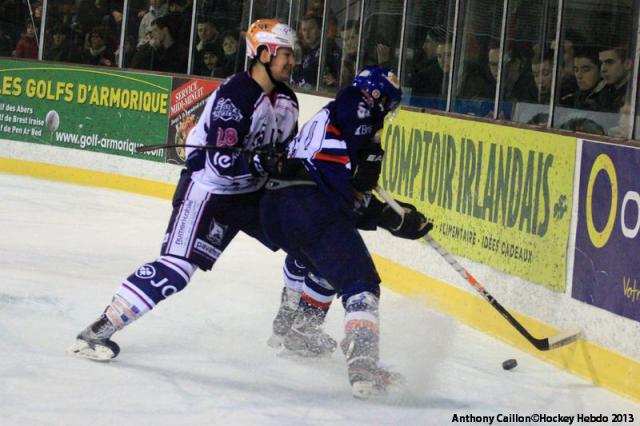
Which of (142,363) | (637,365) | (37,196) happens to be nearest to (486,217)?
(637,365)

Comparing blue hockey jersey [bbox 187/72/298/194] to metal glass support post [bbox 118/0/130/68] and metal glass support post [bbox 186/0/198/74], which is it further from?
metal glass support post [bbox 118/0/130/68]

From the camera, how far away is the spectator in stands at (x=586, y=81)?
5379 mm

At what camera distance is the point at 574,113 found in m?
5.56

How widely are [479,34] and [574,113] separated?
4.62 ft

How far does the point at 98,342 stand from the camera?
4.26 metres

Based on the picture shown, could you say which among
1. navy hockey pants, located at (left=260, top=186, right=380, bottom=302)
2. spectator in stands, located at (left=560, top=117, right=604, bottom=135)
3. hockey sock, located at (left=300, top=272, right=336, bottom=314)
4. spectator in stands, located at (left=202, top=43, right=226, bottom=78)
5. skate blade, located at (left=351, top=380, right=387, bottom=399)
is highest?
spectator in stands, located at (left=202, top=43, right=226, bottom=78)

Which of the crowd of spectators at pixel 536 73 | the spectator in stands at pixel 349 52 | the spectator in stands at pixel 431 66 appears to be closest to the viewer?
the crowd of spectators at pixel 536 73

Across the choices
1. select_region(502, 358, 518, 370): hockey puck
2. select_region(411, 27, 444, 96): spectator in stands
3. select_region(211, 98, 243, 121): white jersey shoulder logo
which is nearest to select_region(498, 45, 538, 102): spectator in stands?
select_region(411, 27, 444, 96): spectator in stands

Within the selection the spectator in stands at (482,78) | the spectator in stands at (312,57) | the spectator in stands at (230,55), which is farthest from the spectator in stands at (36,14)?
the spectator in stands at (482,78)

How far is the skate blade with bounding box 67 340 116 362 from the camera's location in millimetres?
4242

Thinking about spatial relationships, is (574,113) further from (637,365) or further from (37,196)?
(37,196)

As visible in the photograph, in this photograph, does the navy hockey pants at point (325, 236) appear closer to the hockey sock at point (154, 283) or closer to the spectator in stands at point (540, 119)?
the hockey sock at point (154, 283)

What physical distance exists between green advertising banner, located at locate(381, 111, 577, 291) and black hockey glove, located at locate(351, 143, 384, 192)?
1159 mm

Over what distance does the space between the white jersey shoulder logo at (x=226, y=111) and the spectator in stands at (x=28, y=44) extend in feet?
23.5
